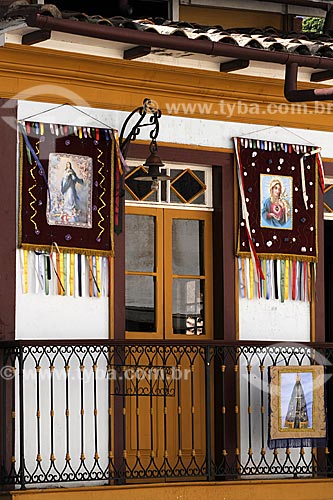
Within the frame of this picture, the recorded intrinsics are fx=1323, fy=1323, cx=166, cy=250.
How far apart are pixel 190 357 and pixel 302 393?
1.12 metres

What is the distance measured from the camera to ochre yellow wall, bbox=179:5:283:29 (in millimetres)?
13914

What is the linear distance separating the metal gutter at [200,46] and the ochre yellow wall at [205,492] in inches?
143

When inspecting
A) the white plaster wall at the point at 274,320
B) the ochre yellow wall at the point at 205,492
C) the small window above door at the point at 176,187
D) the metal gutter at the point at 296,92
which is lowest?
the ochre yellow wall at the point at 205,492

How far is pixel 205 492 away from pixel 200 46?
4.01 meters

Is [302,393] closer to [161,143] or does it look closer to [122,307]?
[122,307]

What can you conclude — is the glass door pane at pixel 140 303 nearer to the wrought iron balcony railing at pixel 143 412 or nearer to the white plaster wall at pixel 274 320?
the wrought iron balcony railing at pixel 143 412

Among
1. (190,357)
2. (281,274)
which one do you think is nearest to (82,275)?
(190,357)

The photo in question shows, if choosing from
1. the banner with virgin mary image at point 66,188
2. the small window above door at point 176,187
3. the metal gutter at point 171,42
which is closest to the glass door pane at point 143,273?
the small window above door at point 176,187

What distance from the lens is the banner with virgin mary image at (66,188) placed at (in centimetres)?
1186

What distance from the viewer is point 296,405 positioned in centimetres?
1248

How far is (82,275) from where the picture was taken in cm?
1211

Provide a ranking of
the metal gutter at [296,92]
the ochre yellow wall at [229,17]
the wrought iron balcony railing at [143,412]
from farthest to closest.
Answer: the ochre yellow wall at [229,17] → the metal gutter at [296,92] → the wrought iron balcony railing at [143,412]

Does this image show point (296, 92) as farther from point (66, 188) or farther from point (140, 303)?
point (140, 303)

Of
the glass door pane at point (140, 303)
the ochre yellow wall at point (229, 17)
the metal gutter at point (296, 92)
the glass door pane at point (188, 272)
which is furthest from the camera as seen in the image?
the ochre yellow wall at point (229, 17)
